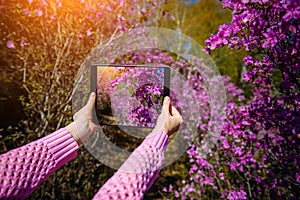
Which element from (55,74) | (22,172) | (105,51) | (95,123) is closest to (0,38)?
(55,74)

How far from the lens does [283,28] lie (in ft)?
3.76

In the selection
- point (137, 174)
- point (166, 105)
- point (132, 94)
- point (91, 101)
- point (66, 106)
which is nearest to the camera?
point (137, 174)

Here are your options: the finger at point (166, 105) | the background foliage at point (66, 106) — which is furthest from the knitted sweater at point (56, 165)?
the background foliage at point (66, 106)

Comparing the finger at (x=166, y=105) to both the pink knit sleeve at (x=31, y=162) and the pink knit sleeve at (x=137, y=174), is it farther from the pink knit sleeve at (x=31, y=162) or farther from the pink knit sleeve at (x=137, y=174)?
the pink knit sleeve at (x=31, y=162)

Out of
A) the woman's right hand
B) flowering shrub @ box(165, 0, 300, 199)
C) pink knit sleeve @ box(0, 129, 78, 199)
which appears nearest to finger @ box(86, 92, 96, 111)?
pink knit sleeve @ box(0, 129, 78, 199)

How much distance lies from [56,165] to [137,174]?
1.22 ft

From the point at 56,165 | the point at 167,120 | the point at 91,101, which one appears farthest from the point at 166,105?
the point at 56,165

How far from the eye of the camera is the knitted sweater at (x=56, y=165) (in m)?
0.92

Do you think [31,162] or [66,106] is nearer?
[31,162]

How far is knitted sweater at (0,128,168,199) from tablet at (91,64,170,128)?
30 cm

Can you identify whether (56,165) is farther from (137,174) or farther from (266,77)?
(266,77)

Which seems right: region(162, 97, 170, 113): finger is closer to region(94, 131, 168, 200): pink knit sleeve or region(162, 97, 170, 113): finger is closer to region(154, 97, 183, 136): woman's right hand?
region(154, 97, 183, 136): woman's right hand

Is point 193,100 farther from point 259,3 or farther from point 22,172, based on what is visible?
point 22,172

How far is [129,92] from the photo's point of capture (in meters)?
1.66
